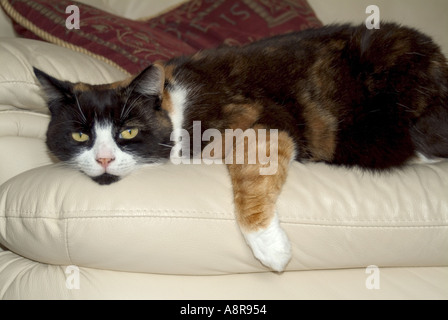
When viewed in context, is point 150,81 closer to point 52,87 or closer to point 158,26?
point 52,87

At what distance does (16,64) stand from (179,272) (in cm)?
82

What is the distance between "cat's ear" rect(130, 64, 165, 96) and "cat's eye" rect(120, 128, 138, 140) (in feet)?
0.37

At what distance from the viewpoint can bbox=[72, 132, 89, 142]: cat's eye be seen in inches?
45.8

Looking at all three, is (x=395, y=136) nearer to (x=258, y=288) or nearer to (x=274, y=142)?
(x=274, y=142)

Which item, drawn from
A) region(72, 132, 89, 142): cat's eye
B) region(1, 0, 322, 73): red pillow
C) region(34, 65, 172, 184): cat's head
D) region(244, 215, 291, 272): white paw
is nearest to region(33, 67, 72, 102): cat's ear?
region(34, 65, 172, 184): cat's head

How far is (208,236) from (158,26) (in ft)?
3.89

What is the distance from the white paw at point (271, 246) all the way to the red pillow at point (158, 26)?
0.86 metres

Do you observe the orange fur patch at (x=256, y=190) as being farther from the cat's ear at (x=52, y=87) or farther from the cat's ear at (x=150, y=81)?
the cat's ear at (x=52, y=87)

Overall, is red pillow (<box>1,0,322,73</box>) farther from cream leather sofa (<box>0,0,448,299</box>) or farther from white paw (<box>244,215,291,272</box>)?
white paw (<box>244,215,291,272</box>)

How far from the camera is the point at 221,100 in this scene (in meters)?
1.28

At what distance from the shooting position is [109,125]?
115 cm

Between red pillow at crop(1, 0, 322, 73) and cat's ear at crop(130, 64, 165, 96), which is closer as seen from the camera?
cat's ear at crop(130, 64, 165, 96)

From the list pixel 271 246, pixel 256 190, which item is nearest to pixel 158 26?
pixel 256 190

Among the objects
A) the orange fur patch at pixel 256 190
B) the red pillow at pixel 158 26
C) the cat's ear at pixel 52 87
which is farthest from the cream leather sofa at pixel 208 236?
the red pillow at pixel 158 26
